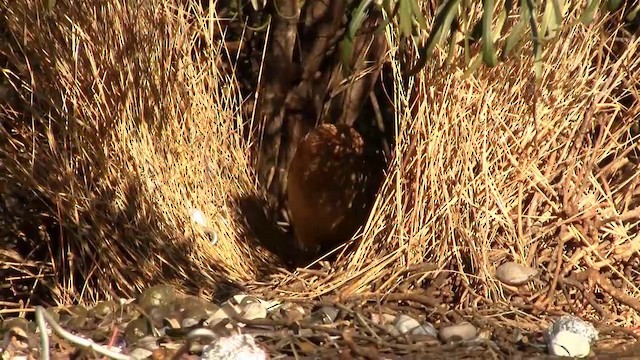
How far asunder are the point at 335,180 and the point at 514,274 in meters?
0.77

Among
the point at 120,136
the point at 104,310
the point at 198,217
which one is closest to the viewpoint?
the point at 104,310

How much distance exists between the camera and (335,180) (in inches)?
125

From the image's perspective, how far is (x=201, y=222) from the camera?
3035 mm

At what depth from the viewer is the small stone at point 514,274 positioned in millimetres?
2535

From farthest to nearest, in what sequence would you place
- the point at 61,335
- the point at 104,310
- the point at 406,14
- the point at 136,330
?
the point at 104,310 < the point at 136,330 < the point at 61,335 < the point at 406,14

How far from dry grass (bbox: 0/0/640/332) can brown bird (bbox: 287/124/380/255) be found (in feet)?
0.76

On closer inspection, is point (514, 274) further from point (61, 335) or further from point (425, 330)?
point (61, 335)

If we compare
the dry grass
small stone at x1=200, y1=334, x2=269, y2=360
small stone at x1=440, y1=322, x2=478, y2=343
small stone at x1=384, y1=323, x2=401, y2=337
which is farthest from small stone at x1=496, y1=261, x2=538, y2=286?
small stone at x1=200, y1=334, x2=269, y2=360

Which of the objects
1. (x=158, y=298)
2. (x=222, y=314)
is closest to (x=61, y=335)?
(x=222, y=314)

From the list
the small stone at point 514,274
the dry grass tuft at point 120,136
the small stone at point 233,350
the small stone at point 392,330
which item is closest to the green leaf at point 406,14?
the small stone at point 233,350

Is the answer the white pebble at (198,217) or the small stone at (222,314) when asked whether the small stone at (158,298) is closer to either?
the small stone at (222,314)

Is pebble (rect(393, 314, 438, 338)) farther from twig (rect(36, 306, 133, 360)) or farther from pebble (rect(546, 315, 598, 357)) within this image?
twig (rect(36, 306, 133, 360))

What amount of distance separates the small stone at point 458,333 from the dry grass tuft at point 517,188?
0.66 feet

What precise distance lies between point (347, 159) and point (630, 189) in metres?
0.81
